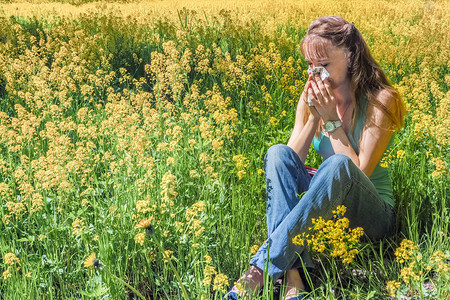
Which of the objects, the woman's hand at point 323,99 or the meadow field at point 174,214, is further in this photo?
the woman's hand at point 323,99

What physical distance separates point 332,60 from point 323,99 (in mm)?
230

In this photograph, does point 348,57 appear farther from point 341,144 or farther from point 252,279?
point 252,279

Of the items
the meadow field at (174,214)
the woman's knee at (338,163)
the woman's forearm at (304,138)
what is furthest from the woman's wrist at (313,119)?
the woman's knee at (338,163)

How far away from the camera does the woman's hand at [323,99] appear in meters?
2.73

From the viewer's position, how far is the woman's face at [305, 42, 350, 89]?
A: 2.71 metres

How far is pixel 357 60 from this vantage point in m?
2.75

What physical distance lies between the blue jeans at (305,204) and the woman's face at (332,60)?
0.54m

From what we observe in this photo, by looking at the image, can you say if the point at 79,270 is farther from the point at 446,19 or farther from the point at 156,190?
the point at 446,19

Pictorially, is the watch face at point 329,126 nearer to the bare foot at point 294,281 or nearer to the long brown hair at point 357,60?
the long brown hair at point 357,60

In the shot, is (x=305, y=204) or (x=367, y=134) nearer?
(x=305, y=204)

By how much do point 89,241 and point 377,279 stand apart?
60.5 inches

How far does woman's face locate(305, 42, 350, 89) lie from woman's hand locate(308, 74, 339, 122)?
8 centimetres

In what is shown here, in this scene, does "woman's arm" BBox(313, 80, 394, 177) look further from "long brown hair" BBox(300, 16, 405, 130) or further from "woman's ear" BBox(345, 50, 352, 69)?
"woman's ear" BBox(345, 50, 352, 69)

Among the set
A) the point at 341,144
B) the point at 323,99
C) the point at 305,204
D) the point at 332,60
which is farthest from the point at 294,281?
the point at 332,60
